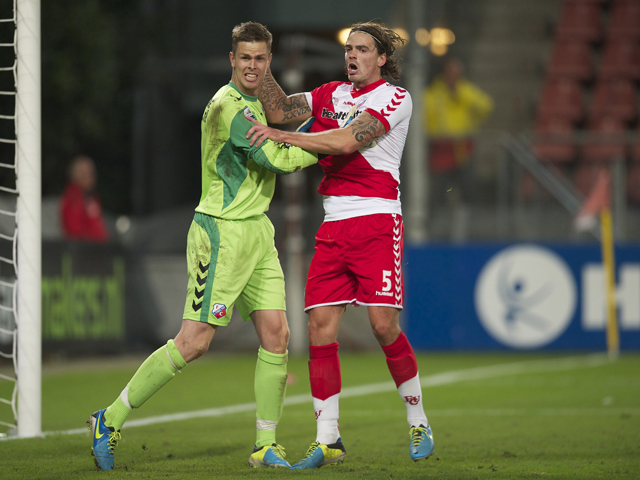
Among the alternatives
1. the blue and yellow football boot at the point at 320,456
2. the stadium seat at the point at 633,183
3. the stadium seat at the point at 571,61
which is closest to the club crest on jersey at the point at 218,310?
the blue and yellow football boot at the point at 320,456

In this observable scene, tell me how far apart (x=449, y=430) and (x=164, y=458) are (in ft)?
6.88

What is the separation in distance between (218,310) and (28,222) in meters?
1.62

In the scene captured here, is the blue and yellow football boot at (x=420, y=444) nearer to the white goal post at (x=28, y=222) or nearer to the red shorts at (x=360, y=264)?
the red shorts at (x=360, y=264)

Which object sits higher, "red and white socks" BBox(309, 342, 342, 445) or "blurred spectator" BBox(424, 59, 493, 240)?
"blurred spectator" BBox(424, 59, 493, 240)

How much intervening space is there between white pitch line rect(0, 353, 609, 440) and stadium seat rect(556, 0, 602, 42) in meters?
7.12

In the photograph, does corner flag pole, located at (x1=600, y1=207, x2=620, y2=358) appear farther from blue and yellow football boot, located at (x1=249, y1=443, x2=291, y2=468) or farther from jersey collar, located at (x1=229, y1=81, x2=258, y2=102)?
blue and yellow football boot, located at (x1=249, y1=443, x2=291, y2=468)

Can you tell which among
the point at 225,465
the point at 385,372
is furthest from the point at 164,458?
the point at 385,372

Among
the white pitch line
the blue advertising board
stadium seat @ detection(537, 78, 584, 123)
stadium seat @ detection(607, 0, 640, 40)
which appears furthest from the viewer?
stadium seat @ detection(607, 0, 640, 40)

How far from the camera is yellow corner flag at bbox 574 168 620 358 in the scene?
37.9ft

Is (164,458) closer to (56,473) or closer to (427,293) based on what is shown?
(56,473)

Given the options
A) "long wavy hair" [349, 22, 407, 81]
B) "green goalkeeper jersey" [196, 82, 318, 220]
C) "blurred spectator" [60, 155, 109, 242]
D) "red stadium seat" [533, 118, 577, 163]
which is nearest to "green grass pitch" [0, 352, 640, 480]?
"green goalkeeper jersey" [196, 82, 318, 220]

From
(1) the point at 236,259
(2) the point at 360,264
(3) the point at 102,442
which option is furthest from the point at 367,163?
(3) the point at 102,442

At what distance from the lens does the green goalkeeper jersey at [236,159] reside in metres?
4.41

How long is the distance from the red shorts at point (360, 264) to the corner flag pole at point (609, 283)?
751 cm
